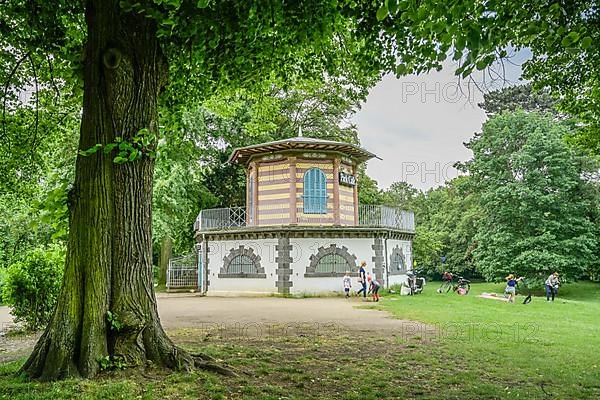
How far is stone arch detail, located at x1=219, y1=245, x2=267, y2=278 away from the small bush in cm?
1210

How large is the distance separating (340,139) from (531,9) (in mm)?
25303

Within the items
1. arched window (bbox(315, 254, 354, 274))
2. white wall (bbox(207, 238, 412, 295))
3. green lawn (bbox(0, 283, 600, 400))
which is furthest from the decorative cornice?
green lawn (bbox(0, 283, 600, 400))

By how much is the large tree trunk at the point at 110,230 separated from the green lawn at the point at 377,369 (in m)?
0.39

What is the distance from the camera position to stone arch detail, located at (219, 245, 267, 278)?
22.2 meters

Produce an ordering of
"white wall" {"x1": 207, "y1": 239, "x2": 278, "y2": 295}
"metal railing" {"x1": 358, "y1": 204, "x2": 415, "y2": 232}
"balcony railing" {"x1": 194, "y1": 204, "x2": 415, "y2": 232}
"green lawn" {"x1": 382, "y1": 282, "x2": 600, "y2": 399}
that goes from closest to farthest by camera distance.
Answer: "green lawn" {"x1": 382, "y1": 282, "x2": 600, "y2": 399} < "white wall" {"x1": 207, "y1": 239, "x2": 278, "y2": 295} < "balcony railing" {"x1": 194, "y1": 204, "x2": 415, "y2": 232} < "metal railing" {"x1": 358, "y1": 204, "x2": 415, "y2": 232}

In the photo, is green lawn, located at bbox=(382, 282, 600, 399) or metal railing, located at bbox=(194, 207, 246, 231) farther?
metal railing, located at bbox=(194, 207, 246, 231)

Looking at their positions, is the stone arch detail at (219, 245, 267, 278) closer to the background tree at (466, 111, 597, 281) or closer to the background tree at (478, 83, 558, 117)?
the background tree at (466, 111, 597, 281)

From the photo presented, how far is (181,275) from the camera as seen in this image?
26938 mm

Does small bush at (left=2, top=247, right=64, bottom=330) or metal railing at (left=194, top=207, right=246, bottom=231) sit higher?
metal railing at (left=194, top=207, right=246, bottom=231)

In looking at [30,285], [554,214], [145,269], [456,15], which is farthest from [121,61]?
[554,214]

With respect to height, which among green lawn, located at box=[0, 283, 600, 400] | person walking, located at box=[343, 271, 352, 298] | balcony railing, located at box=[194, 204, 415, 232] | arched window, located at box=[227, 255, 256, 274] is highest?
balcony railing, located at box=[194, 204, 415, 232]

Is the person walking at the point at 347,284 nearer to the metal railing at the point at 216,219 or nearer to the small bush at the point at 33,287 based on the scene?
the metal railing at the point at 216,219

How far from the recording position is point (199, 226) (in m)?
24.2

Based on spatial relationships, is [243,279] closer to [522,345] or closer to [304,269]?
[304,269]
